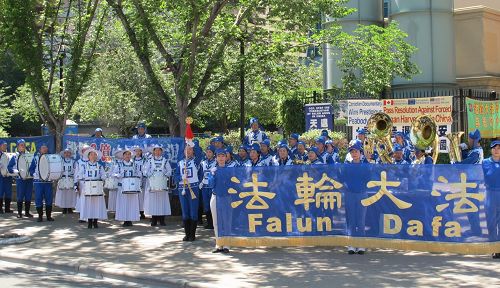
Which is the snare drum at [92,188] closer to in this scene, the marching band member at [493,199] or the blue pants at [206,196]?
the blue pants at [206,196]

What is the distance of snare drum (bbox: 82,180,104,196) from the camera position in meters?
14.2

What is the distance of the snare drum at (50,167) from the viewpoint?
49.2ft

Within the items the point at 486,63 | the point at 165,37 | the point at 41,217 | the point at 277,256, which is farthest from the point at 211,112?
the point at 277,256

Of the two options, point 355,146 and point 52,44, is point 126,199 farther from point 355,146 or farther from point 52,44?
point 52,44

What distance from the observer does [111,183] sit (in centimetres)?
1494

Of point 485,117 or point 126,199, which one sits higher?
point 485,117

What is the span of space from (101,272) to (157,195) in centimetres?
476

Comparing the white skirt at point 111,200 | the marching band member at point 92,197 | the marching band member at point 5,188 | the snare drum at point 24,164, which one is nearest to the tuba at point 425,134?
the marching band member at point 92,197

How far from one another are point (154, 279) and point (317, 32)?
438 inches

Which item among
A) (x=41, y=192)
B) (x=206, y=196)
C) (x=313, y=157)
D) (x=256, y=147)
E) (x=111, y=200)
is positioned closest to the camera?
(x=313, y=157)

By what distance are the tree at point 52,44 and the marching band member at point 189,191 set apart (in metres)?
8.05

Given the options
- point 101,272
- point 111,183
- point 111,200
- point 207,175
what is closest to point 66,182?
point 111,200

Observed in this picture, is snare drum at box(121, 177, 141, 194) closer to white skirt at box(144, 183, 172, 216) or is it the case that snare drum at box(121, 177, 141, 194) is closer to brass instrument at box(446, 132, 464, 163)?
white skirt at box(144, 183, 172, 216)

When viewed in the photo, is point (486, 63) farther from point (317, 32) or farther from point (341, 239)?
point (341, 239)
